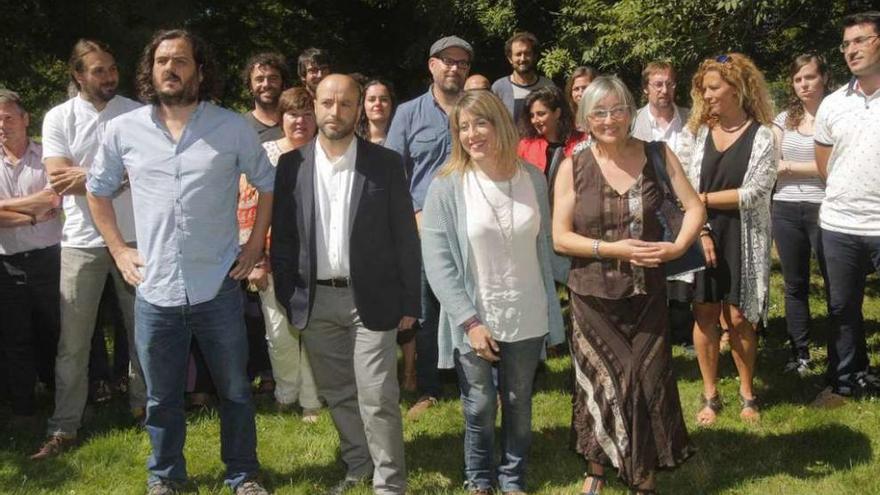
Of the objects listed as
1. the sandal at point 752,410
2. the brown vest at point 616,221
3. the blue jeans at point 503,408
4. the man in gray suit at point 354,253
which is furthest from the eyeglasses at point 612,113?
the sandal at point 752,410

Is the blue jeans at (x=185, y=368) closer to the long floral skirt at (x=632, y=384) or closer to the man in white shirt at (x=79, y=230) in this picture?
the man in white shirt at (x=79, y=230)

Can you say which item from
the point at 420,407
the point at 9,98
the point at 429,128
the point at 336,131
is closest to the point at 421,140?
the point at 429,128

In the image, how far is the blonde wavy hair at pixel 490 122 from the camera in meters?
4.17

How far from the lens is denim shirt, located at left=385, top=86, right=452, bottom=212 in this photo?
5820mm

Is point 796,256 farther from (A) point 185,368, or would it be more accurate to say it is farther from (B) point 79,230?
(B) point 79,230

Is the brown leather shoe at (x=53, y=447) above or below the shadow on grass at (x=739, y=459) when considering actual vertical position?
above

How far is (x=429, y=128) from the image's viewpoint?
582cm

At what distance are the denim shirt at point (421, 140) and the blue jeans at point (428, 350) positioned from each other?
71 cm

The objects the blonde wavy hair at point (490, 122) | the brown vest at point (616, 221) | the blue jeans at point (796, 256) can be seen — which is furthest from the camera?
the blue jeans at point (796, 256)

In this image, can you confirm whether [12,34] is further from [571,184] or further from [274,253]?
[571,184]

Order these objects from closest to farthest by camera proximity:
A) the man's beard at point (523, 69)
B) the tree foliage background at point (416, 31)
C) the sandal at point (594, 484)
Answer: the sandal at point (594, 484) < the man's beard at point (523, 69) < the tree foliage background at point (416, 31)

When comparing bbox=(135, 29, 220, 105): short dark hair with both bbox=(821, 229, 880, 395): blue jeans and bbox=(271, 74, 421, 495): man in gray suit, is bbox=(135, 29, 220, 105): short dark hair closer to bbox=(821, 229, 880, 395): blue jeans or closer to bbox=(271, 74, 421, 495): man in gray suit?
bbox=(271, 74, 421, 495): man in gray suit

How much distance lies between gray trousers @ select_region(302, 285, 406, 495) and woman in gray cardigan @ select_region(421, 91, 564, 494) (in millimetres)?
324

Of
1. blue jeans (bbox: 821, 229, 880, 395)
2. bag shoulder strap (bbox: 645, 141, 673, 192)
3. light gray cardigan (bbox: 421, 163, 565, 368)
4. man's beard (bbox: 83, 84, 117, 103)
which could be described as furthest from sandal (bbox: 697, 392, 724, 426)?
man's beard (bbox: 83, 84, 117, 103)
